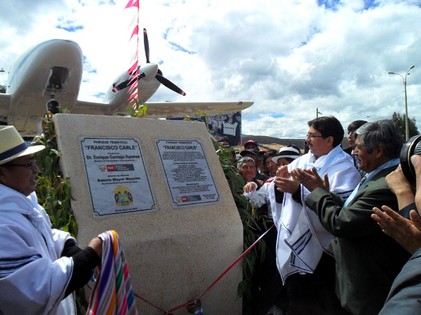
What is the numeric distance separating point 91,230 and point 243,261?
1.35 meters

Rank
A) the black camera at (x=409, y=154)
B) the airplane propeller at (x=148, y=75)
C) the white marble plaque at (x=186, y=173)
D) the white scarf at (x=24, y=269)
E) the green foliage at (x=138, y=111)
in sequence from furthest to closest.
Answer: the airplane propeller at (x=148, y=75) < the green foliage at (x=138, y=111) < the white marble plaque at (x=186, y=173) < the white scarf at (x=24, y=269) < the black camera at (x=409, y=154)

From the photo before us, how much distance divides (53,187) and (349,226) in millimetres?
2031

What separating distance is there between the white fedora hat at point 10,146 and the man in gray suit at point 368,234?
169 cm

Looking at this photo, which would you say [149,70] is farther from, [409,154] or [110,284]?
[409,154]

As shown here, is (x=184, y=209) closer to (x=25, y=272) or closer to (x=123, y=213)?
(x=123, y=213)

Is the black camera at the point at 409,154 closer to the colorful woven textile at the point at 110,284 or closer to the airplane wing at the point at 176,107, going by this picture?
the colorful woven textile at the point at 110,284

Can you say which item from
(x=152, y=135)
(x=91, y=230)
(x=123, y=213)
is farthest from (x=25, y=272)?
(x=152, y=135)

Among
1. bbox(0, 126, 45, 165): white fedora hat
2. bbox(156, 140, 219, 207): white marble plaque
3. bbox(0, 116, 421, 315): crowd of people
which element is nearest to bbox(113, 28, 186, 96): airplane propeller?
bbox(156, 140, 219, 207): white marble plaque

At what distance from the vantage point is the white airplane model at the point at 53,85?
13141 mm

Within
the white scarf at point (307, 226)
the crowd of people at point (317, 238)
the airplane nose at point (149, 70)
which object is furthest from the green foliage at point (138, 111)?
the airplane nose at point (149, 70)

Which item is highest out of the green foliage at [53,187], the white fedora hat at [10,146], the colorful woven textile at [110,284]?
the white fedora hat at [10,146]

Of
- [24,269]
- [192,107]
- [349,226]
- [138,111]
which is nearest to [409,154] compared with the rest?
[349,226]

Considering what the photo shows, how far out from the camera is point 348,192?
105 inches

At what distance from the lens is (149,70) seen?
1573 cm
